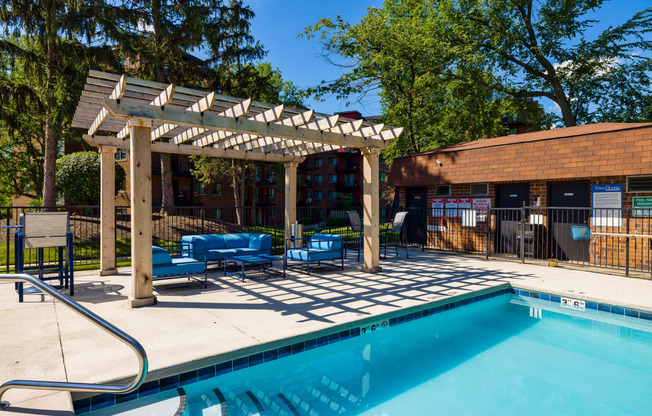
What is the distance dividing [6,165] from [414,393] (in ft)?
84.7

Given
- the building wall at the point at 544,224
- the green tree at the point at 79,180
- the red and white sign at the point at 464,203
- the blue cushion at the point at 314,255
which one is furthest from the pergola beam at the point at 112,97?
the red and white sign at the point at 464,203

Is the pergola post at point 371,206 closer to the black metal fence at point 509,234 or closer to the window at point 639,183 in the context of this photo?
the black metal fence at point 509,234

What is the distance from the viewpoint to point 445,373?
12.8 ft

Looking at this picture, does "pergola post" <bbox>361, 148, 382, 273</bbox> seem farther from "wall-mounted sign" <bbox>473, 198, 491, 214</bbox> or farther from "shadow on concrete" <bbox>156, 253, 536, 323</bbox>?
"wall-mounted sign" <bbox>473, 198, 491, 214</bbox>

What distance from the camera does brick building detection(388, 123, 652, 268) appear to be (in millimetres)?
8633

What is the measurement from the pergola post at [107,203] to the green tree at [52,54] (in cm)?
585

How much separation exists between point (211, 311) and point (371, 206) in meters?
3.79

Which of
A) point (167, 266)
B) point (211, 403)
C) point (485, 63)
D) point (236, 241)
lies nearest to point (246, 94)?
point (236, 241)

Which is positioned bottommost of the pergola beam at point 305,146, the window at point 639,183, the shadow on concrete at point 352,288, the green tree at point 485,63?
the shadow on concrete at point 352,288

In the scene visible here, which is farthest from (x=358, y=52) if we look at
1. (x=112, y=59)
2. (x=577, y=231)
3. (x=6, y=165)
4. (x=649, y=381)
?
(x=6, y=165)

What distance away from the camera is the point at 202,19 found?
13742 mm

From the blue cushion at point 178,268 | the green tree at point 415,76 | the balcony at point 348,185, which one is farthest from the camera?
the balcony at point 348,185

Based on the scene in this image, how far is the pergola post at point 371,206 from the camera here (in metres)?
7.45

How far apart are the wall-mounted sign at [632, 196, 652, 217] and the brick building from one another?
19mm
